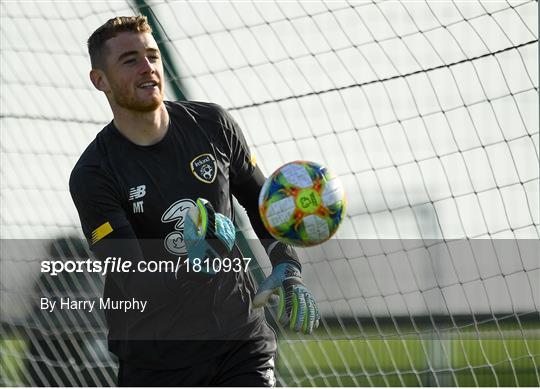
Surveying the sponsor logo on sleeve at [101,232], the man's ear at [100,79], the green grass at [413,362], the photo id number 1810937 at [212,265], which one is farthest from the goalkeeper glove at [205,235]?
the green grass at [413,362]

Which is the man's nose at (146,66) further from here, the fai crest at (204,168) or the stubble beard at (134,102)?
the fai crest at (204,168)

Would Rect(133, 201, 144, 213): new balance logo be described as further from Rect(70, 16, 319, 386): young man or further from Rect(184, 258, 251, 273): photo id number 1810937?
Rect(184, 258, 251, 273): photo id number 1810937

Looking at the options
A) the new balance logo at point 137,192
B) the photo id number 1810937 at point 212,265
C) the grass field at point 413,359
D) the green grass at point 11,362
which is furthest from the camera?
the green grass at point 11,362

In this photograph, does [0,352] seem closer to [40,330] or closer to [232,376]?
[40,330]

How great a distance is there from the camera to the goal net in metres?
5.77

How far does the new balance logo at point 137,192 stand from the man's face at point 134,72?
1.01 feet

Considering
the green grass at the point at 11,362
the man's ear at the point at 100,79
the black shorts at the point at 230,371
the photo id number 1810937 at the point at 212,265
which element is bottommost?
the green grass at the point at 11,362

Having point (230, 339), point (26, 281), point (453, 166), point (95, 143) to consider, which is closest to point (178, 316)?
point (230, 339)

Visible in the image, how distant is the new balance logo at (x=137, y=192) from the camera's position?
3.97 meters

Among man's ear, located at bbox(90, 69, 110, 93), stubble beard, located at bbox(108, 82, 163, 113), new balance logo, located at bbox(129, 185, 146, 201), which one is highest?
man's ear, located at bbox(90, 69, 110, 93)

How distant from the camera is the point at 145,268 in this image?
3852 mm

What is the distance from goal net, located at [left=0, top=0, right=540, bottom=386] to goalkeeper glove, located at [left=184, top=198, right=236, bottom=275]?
62.9 inches

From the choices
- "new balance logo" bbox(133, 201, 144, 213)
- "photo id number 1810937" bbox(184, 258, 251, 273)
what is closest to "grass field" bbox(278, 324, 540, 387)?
"photo id number 1810937" bbox(184, 258, 251, 273)

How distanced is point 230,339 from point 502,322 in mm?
3181
